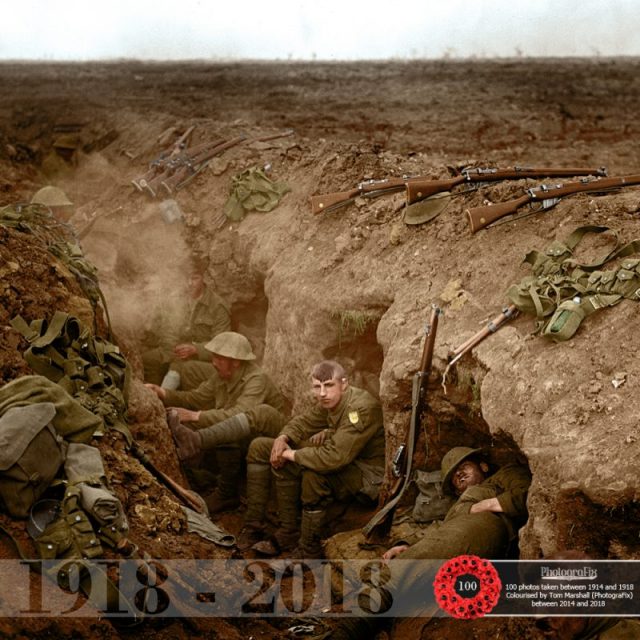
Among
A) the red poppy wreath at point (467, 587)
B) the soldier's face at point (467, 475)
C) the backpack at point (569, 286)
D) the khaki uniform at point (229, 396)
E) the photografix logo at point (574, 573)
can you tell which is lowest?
the red poppy wreath at point (467, 587)

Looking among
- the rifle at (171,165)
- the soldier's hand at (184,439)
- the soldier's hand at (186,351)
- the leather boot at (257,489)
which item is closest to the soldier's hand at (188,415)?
the soldier's hand at (184,439)

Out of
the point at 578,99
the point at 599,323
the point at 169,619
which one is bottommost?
the point at 169,619

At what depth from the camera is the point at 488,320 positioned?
20.3ft

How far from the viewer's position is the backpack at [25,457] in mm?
4484

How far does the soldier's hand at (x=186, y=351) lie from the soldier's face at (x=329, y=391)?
313 cm

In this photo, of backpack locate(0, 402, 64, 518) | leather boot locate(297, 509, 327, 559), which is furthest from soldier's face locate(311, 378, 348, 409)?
backpack locate(0, 402, 64, 518)

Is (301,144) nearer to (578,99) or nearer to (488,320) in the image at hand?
(488,320)

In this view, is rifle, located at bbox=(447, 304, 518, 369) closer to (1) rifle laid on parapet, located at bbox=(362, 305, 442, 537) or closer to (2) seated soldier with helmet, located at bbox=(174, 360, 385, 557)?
(1) rifle laid on parapet, located at bbox=(362, 305, 442, 537)

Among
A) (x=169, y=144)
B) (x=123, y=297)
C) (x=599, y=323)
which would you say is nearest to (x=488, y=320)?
(x=599, y=323)

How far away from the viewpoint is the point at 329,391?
22.3 ft

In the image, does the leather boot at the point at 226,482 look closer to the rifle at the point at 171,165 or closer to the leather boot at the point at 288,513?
the leather boot at the point at 288,513

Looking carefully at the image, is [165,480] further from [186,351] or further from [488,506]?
[186,351]

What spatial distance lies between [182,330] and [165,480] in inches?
160

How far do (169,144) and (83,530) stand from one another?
30.4ft
